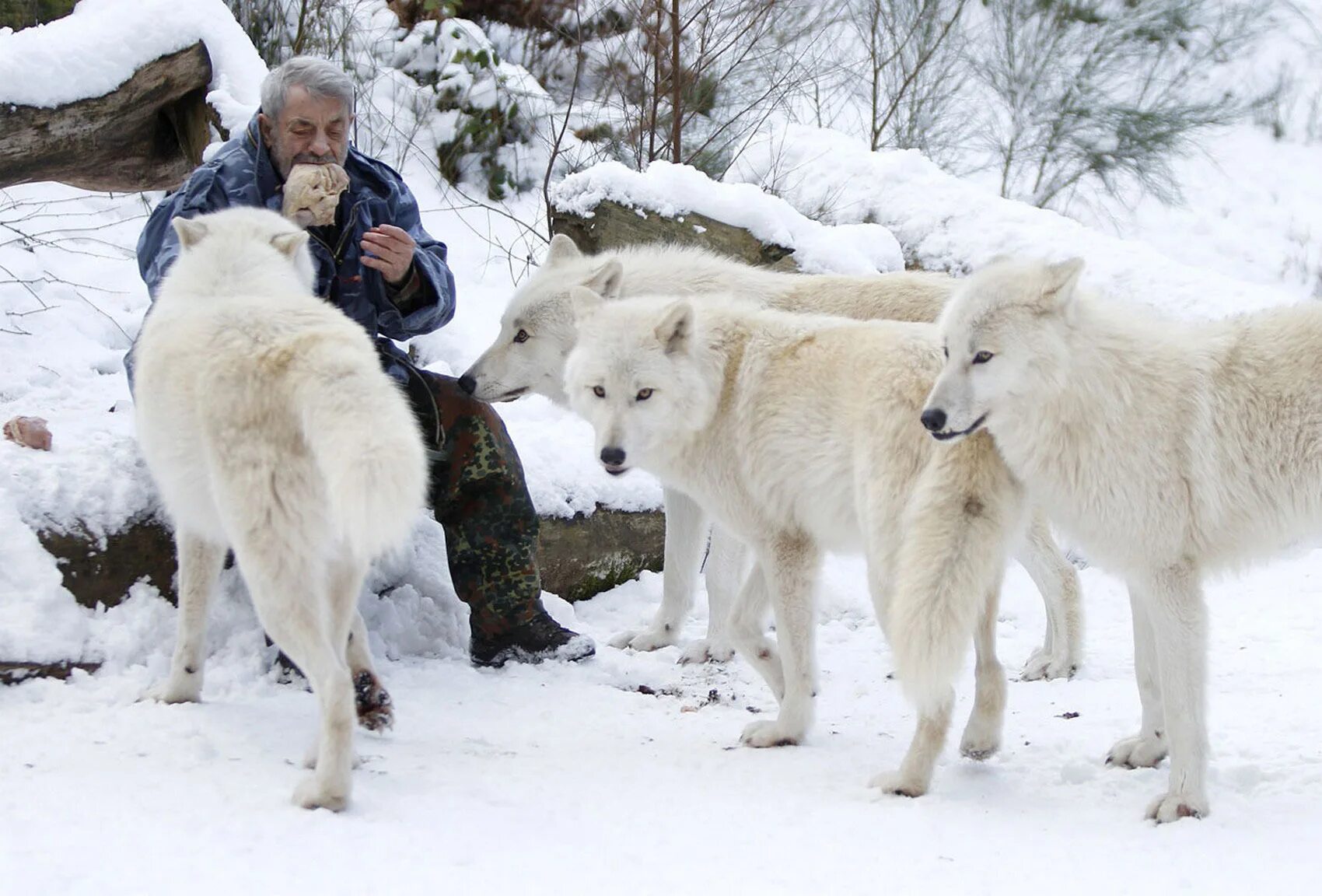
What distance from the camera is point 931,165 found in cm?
865

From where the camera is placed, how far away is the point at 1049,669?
4.28 meters

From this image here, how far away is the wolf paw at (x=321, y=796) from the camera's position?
2.56m

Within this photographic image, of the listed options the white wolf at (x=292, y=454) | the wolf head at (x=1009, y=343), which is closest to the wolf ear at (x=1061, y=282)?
the wolf head at (x=1009, y=343)

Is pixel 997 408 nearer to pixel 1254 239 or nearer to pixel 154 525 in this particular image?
pixel 154 525

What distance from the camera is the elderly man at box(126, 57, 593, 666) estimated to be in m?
3.93

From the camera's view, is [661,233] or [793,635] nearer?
[793,635]

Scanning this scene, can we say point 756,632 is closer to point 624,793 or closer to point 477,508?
point 624,793

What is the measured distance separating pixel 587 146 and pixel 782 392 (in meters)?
6.69

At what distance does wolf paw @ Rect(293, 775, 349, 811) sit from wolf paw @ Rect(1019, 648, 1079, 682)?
2653 millimetres

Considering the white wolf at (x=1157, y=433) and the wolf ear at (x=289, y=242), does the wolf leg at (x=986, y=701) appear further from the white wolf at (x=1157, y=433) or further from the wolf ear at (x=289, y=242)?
the wolf ear at (x=289, y=242)

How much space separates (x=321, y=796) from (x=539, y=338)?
2369 millimetres

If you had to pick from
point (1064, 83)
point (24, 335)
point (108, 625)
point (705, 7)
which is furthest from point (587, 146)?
point (108, 625)

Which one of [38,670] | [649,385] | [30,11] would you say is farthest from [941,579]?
[30,11]

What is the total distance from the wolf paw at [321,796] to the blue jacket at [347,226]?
186cm
